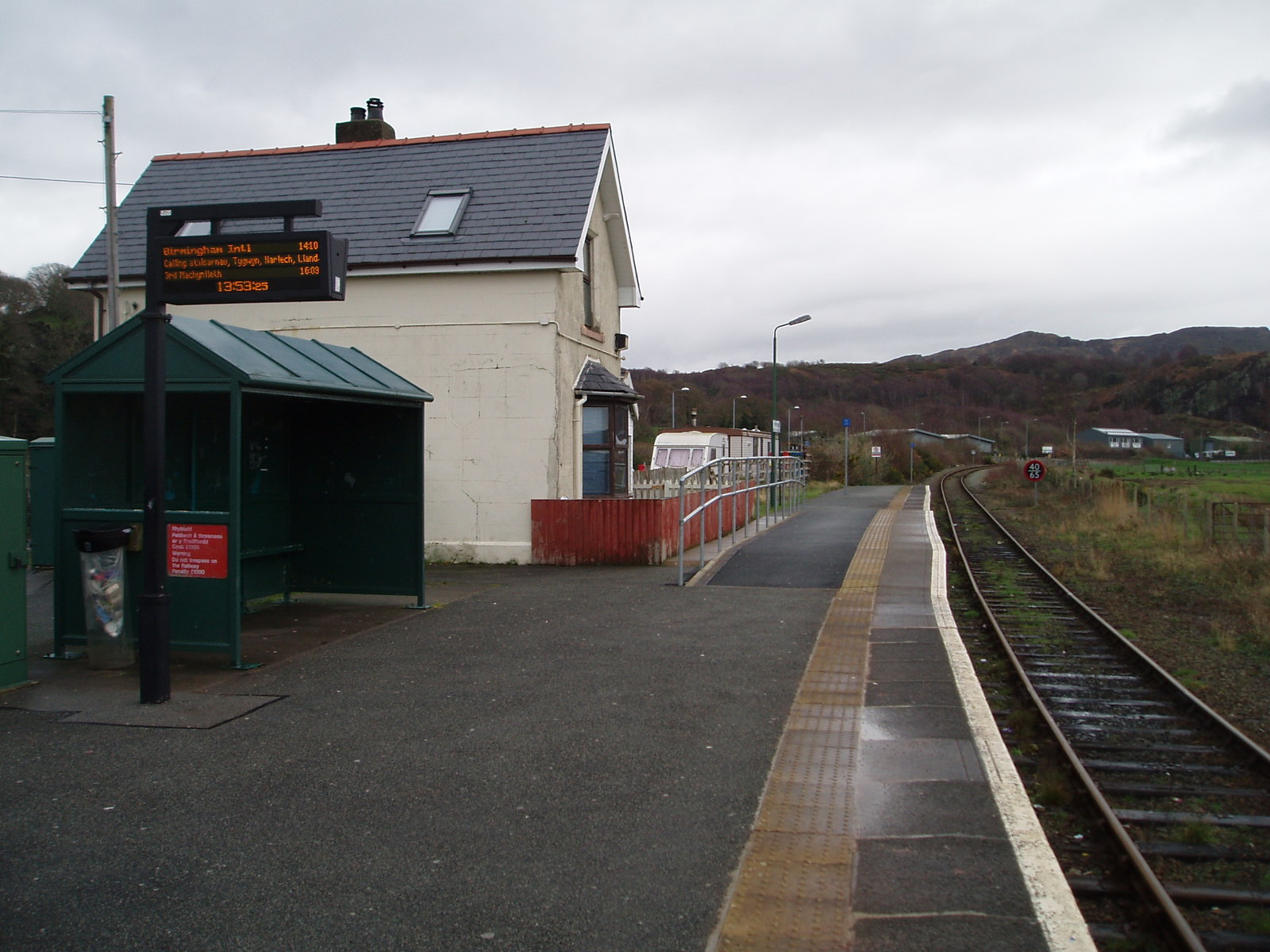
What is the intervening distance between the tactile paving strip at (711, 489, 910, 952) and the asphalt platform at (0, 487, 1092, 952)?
2 centimetres

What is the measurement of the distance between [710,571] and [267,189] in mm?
10492

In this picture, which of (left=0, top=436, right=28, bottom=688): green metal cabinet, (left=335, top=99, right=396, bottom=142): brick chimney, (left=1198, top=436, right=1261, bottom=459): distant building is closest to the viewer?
(left=0, top=436, right=28, bottom=688): green metal cabinet

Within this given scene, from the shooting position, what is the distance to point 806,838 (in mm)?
4613

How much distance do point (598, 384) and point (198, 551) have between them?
359 inches

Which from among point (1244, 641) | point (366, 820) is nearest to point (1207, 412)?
point (1244, 641)

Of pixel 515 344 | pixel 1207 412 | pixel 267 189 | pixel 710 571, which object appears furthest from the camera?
pixel 1207 412

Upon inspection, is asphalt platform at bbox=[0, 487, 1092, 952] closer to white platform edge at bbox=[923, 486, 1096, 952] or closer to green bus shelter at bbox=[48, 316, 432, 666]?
white platform edge at bbox=[923, 486, 1096, 952]

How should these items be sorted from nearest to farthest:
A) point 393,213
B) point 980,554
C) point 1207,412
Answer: point 393,213 < point 980,554 < point 1207,412

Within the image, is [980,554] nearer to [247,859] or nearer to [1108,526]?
[1108,526]

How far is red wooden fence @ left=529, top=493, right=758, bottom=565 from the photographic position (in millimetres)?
14656

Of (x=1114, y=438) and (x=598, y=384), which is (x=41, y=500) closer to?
(x=598, y=384)

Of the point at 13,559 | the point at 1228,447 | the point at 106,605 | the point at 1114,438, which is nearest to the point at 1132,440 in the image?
the point at 1114,438

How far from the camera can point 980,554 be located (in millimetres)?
21297

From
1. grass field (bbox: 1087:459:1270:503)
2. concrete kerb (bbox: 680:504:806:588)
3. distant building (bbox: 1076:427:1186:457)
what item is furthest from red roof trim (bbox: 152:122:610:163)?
distant building (bbox: 1076:427:1186:457)
